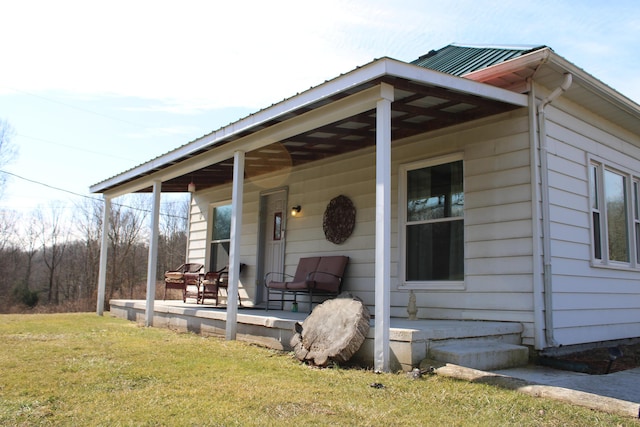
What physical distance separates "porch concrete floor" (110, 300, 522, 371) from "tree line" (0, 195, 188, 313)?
54.6 feet

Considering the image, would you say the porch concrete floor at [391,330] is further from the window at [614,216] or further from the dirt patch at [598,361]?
the window at [614,216]

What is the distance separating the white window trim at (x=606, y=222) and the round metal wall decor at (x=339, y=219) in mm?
2947

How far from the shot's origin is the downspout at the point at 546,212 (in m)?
5.09

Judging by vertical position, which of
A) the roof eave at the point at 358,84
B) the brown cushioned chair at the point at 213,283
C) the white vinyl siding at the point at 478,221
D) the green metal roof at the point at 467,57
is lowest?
the brown cushioned chair at the point at 213,283

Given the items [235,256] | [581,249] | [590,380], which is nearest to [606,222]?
[581,249]

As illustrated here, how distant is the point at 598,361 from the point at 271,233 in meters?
5.27

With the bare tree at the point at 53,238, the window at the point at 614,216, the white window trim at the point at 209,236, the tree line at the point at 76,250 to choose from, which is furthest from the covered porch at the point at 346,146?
the bare tree at the point at 53,238

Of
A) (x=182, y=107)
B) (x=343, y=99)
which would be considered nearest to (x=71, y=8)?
(x=343, y=99)

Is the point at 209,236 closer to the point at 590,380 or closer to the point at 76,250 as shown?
the point at 590,380

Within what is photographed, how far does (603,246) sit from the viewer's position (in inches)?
244

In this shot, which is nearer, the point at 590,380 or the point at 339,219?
the point at 590,380

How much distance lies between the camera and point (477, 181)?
571 centimetres

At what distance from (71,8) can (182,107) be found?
1132 centimetres

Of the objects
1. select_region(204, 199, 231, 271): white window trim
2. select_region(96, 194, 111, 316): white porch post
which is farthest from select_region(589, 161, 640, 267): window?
select_region(96, 194, 111, 316): white porch post
